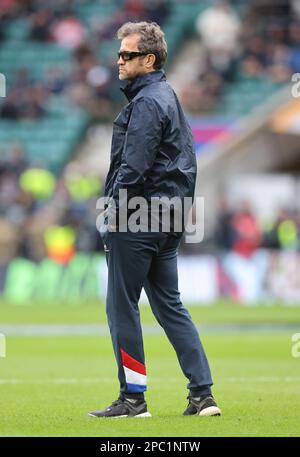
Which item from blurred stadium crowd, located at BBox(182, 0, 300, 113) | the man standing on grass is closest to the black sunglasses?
the man standing on grass

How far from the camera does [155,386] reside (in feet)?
35.9

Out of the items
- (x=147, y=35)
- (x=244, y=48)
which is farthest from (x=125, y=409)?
(x=244, y=48)

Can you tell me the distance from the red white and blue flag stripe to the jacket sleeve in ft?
3.61

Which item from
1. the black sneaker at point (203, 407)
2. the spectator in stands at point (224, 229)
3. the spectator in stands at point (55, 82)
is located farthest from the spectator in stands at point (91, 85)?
the black sneaker at point (203, 407)

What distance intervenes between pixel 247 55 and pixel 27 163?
6.54 m

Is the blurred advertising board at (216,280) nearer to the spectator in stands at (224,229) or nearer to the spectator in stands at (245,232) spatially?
the spectator in stands at (245,232)

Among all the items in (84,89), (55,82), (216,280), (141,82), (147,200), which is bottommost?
(216,280)

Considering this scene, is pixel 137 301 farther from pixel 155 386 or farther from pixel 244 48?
pixel 244 48

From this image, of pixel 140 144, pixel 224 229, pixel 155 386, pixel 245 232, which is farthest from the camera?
pixel 224 229

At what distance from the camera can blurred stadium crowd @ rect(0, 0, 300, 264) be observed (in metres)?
27.2

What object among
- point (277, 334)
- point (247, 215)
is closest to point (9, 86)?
point (247, 215)

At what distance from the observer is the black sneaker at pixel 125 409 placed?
852cm

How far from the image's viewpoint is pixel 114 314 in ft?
28.0

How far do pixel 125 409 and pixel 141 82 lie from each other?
221 cm
